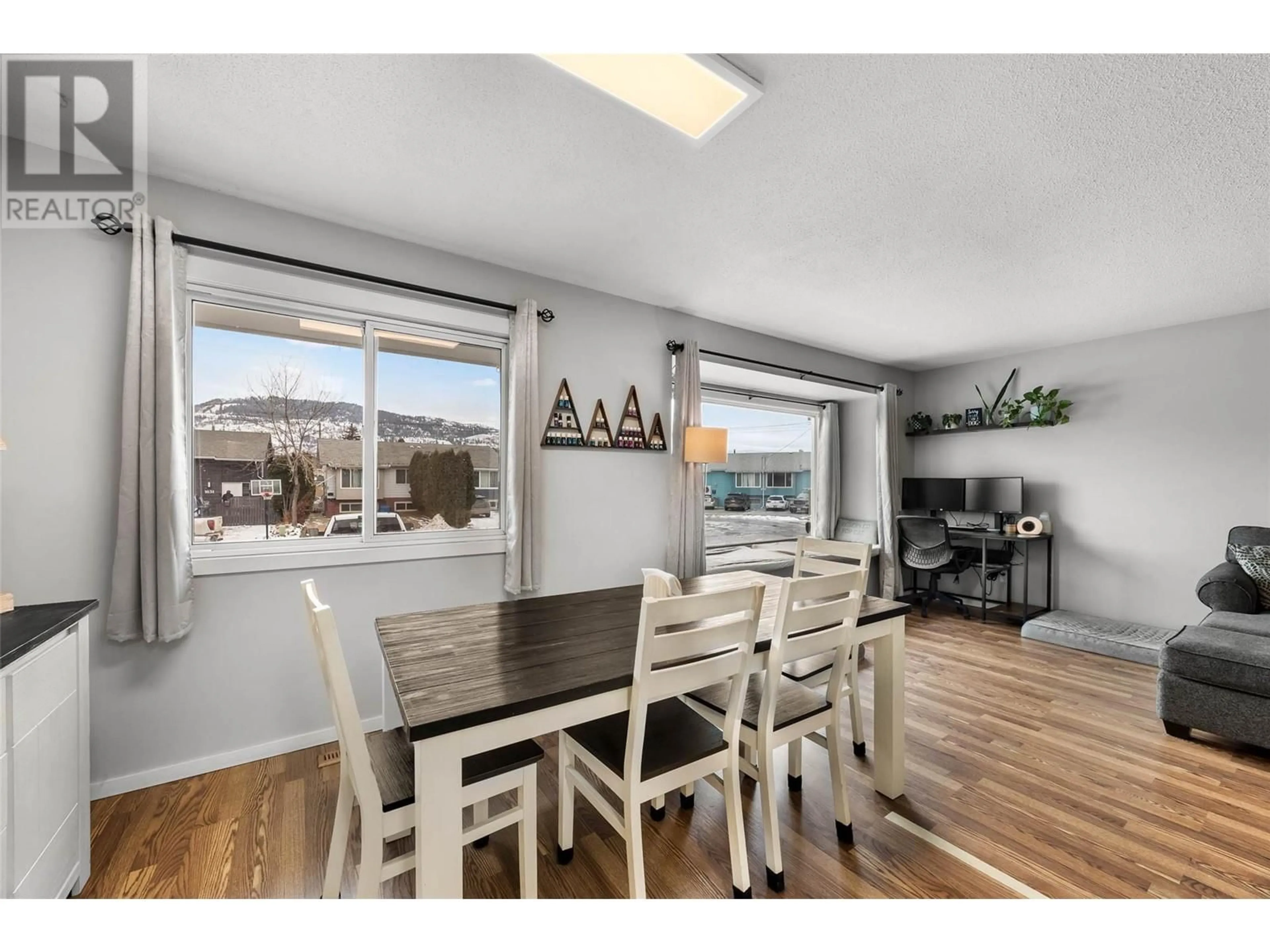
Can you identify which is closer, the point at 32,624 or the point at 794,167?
the point at 32,624

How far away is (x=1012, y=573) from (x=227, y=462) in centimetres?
619

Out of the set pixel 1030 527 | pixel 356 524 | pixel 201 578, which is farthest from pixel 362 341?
pixel 1030 527

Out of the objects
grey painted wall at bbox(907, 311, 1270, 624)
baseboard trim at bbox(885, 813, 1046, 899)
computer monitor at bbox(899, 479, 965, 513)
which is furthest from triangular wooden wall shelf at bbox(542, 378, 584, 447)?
grey painted wall at bbox(907, 311, 1270, 624)

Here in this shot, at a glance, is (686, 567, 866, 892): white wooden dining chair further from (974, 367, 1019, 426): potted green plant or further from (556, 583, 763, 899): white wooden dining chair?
(974, 367, 1019, 426): potted green plant

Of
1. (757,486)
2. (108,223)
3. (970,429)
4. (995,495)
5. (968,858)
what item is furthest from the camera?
(757,486)

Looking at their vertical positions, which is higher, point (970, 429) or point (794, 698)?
point (970, 429)

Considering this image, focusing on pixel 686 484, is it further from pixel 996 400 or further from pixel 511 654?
pixel 996 400

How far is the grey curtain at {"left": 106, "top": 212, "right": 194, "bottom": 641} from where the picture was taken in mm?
1974

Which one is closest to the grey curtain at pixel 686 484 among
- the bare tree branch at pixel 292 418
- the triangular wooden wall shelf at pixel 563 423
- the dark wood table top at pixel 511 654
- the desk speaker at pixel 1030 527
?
the triangular wooden wall shelf at pixel 563 423

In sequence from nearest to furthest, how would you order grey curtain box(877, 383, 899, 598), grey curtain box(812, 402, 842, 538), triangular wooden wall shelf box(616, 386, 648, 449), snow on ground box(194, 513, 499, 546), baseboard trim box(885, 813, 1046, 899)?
baseboard trim box(885, 813, 1046, 899), snow on ground box(194, 513, 499, 546), triangular wooden wall shelf box(616, 386, 648, 449), grey curtain box(877, 383, 899, 598), grey curtain box(812, 402, 842, 538)

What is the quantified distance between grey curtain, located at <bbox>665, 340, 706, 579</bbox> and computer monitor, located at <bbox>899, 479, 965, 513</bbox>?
2.93 metres

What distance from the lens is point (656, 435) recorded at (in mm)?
3570

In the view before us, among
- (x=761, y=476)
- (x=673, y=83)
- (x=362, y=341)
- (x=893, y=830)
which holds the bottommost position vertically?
(x=893, y=830)
